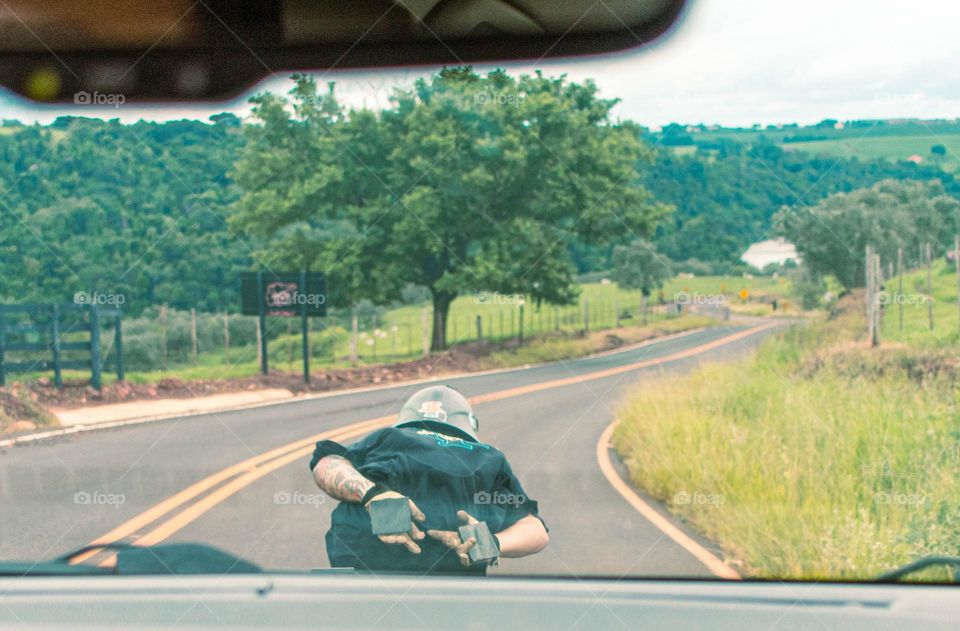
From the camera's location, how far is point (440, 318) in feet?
5.30

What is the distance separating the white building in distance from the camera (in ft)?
5.01

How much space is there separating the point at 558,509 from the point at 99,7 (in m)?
1.05

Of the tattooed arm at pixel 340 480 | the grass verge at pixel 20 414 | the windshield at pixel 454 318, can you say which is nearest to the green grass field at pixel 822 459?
the windshield at pixel 454 318

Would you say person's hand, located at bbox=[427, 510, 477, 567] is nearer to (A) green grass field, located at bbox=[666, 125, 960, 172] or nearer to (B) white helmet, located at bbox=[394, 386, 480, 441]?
(B) white helmet, located at bbox=[394, 386, 480, 441]

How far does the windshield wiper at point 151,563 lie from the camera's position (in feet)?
5.15

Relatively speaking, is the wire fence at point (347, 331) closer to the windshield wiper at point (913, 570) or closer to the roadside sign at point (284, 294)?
the roadside sign at point (284, 294)

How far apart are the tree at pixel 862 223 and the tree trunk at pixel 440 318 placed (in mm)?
536

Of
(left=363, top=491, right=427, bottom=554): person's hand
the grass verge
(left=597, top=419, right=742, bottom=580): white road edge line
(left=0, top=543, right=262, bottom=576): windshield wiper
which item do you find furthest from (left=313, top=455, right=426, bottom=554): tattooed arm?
the grass verge

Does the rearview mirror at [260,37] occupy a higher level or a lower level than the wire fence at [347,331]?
higher

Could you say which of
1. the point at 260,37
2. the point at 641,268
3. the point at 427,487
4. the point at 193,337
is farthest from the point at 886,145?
the point at 193,337

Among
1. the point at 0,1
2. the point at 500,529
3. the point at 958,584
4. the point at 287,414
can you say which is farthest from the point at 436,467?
the point at 0,1

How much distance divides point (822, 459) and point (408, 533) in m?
0.63

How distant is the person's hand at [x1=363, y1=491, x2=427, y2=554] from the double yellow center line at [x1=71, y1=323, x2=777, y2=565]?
0.52ft

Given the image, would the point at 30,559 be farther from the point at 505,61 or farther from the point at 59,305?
the point at 505,61
